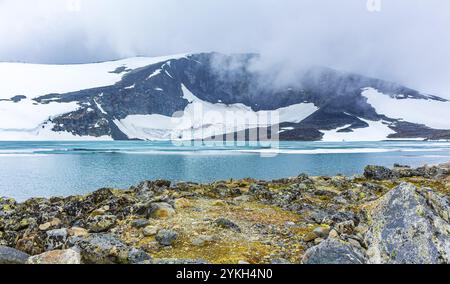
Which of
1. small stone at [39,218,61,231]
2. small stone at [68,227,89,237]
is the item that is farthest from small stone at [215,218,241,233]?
small stone at [39,218,61,231]

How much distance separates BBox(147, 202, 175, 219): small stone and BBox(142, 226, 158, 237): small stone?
1.64 metres

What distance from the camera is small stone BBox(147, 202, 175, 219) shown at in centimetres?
1225

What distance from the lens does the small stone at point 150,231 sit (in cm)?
1024

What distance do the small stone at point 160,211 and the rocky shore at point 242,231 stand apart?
0.03 metres

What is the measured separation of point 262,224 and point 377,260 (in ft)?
16.0

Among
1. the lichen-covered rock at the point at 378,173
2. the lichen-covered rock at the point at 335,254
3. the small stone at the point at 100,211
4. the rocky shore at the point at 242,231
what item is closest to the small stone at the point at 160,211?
the rocky shore at the point at 242,231

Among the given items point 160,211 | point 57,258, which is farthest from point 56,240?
point 160,211

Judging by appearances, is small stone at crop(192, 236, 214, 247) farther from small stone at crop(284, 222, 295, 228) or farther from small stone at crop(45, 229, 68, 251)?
small stone at crop(45, 229, 68, 251)

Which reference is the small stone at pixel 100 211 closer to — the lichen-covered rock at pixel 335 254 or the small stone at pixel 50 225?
the small stone at pixel 50 225

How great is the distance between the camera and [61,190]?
3338 cm

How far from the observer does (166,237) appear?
9539 mm

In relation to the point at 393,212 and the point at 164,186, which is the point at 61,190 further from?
the point at 393,212
